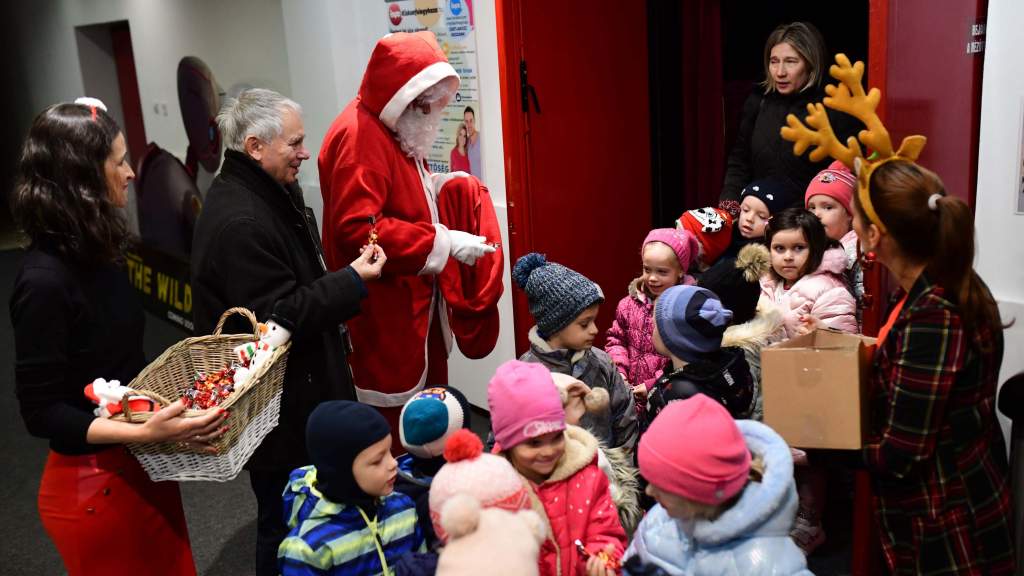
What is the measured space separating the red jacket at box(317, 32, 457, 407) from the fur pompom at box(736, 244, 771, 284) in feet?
3.27

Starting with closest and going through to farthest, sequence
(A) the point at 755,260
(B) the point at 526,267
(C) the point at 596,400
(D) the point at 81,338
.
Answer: (D) the point at 81,338 < (C) the point at 596,400 < (B) the point at 526,267 < (A) the point at 755,260

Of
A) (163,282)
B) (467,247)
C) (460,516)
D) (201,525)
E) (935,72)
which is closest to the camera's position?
(460,516)

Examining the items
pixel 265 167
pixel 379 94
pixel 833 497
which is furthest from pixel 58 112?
pixel 833 497

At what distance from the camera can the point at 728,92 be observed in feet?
15.7

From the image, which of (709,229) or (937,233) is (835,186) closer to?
(709,229)

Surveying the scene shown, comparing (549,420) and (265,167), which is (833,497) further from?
(265,167)

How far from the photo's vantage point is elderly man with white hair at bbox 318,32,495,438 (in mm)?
2852

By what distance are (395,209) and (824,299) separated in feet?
4.72

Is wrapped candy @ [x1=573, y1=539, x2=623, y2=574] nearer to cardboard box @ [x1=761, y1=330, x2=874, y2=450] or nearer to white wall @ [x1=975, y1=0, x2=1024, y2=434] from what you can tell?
cardboard box @ [x1=761, y1=330, x2=874, y2=450]

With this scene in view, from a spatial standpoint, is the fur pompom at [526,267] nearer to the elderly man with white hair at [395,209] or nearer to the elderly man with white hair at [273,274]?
the elderly man with white hair at [395,209]

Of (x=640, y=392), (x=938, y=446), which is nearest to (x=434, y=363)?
(x=640, y=392)

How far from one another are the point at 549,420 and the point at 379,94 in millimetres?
1355

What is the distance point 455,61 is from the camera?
4.23 meters

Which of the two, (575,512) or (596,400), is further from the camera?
(596,400)
